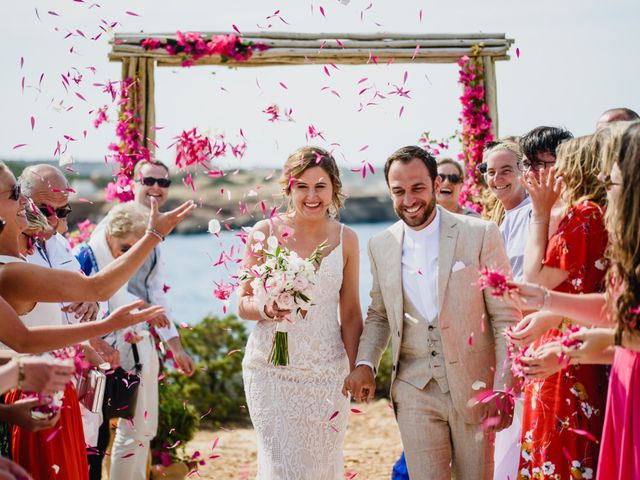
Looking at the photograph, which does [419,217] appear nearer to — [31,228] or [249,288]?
[249,288]

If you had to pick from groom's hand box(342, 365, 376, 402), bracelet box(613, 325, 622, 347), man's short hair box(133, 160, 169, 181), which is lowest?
groom's hand box(342, 365, 376, 402)

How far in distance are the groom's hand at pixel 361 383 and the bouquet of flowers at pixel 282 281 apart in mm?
501

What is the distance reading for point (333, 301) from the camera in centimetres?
596

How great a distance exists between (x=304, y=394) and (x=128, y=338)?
5.95 feet

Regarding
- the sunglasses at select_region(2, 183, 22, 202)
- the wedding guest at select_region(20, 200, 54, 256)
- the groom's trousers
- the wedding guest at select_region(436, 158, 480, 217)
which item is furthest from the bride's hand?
the wedding guest at select_region(436, 158, 480, 217)

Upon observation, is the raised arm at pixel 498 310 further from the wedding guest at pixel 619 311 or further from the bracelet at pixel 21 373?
the bracelet at pixel 21 373

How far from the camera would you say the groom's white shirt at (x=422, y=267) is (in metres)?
5.23

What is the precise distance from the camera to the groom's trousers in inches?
200

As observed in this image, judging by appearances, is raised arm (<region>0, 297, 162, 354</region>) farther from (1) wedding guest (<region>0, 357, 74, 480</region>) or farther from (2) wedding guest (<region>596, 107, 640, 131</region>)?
(2) wedding guest (<region>596, 107, 640, 131</region>)

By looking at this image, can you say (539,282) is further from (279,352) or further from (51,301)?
(51,301)

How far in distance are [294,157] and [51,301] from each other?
83.4 inches

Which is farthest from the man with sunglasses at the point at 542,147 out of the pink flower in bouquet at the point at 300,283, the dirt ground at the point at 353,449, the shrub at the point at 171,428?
the shrub at the point at 171,428

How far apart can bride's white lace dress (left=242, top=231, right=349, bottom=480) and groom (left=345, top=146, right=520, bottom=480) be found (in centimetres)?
43

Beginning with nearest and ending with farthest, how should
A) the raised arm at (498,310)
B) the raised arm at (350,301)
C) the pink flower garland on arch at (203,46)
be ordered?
the raised arm at (498,310) → the raised arm at (350,301) → the pink flower garland on arch at (203,46)
